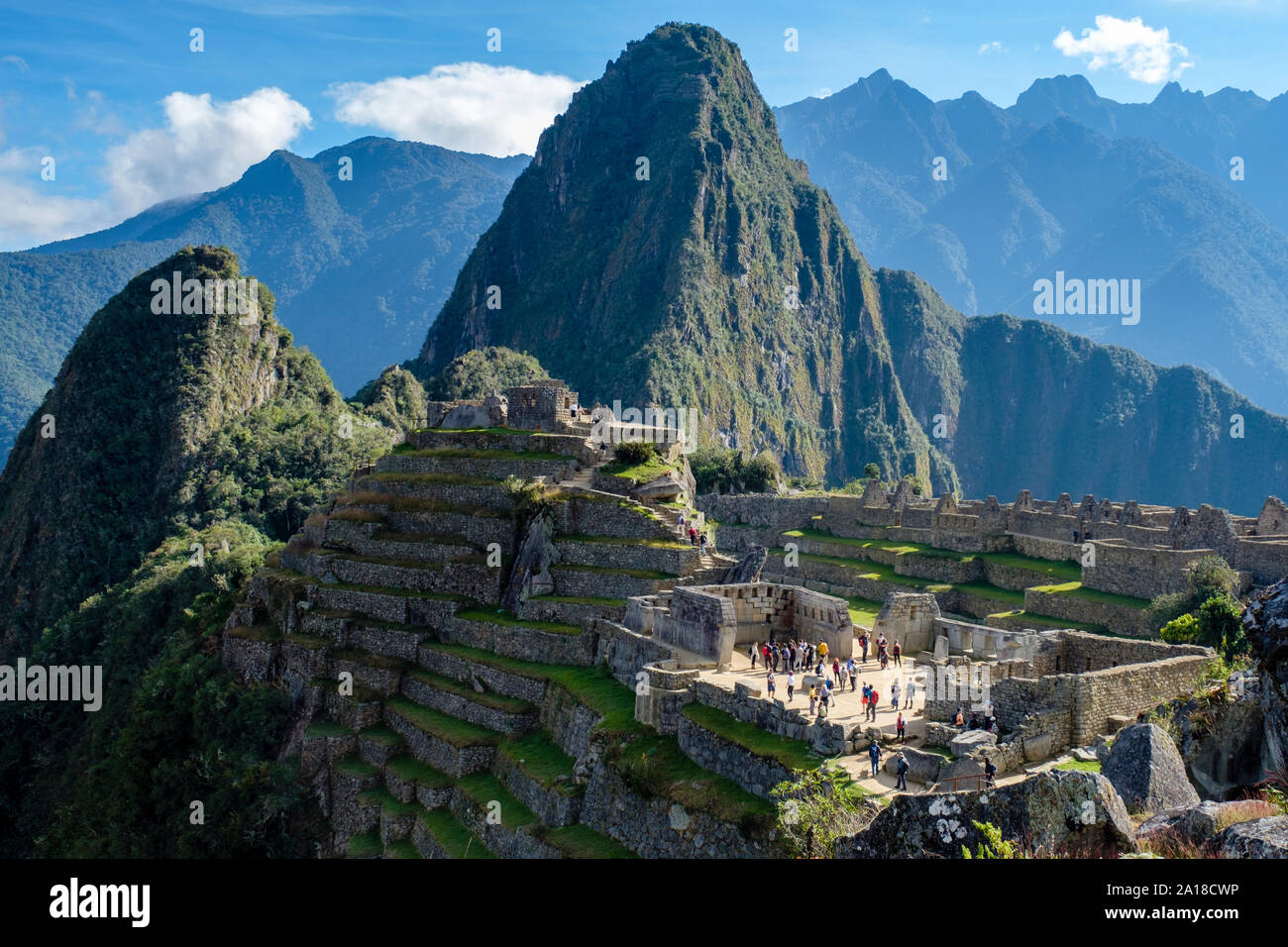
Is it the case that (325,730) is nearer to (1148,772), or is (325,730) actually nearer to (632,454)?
(632,454)

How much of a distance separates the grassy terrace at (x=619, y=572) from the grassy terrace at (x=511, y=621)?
1831 millimetres

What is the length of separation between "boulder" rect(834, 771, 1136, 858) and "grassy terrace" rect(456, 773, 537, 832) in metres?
13.7

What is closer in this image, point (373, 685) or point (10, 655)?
point (373, 685)

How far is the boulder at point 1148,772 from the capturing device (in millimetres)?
11078

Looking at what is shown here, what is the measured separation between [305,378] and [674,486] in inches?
3225

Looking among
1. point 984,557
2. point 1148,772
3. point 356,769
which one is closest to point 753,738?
point 1148,772

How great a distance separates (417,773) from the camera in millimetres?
25453

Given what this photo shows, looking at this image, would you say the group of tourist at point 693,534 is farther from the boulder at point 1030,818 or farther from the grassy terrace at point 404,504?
the boulder at point 1030,818

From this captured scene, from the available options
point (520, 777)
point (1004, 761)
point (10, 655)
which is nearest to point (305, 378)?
point (10, 655)

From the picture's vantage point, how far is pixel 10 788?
45188 millimetres

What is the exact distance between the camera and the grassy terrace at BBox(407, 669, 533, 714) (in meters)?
25.4

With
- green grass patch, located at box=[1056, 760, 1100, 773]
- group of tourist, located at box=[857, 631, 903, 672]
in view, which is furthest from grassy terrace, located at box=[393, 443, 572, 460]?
green grass patch, located at box=[1056, 760, 1100, 773]

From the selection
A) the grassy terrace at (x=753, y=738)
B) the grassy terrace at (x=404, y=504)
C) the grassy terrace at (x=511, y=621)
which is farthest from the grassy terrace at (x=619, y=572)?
the grassy terrace at (x=753, y=738)

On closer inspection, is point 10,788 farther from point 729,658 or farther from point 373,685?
point 729,658
